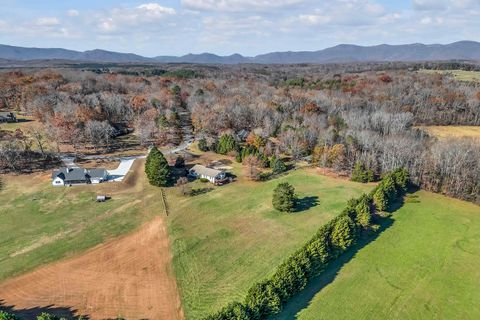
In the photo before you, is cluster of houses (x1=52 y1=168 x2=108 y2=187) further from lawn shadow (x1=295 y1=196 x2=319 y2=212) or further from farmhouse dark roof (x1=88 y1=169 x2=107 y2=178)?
lawn shadow (x1=295 y1=196 x2=319 y2=212)

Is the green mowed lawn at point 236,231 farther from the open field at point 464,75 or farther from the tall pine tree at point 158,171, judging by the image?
the open field at point 464,75

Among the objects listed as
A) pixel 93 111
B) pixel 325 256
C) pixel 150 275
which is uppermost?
pixel 93 111

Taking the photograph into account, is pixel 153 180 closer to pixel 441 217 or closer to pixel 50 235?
pixel 50 235

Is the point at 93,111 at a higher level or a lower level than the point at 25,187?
higher

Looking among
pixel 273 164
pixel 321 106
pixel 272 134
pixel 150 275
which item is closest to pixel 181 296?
pixel 150 275

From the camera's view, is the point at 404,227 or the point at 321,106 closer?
the point at 404,227

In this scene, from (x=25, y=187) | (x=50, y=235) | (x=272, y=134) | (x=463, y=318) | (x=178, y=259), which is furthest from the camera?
(x=272, y=134)

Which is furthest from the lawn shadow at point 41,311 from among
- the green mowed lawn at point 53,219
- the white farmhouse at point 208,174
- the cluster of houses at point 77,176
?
the white farmhouse at point 208,174
